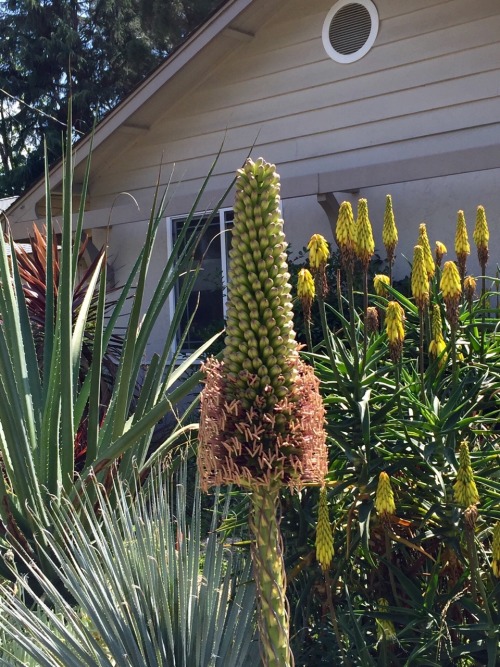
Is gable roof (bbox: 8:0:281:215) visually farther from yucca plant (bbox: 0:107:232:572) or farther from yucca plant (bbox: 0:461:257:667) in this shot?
yucca plant (bbox: 0:461:257:667)

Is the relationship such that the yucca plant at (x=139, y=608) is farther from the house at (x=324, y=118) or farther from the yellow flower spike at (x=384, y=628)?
the house at (x=324, y=118)

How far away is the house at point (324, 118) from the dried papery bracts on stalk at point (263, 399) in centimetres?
495

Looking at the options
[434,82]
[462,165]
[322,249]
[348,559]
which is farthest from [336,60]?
[348,559]

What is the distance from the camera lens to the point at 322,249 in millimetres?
3154

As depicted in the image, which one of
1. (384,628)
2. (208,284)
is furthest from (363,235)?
(208,284)

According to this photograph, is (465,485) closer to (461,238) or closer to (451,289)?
(451,289)

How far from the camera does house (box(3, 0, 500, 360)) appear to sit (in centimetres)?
727

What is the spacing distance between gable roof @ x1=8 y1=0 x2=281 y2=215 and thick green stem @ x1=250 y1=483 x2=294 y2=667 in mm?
7242

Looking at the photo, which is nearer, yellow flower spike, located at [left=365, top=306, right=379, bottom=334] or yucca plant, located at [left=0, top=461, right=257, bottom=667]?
yucca plant, located at [left=0, top=461, right=257, bottom=667]

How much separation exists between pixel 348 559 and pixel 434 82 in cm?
579

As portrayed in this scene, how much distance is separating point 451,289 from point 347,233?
47 centimetres

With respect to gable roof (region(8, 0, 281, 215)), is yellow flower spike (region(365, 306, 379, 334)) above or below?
below

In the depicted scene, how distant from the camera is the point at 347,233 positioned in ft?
10.3

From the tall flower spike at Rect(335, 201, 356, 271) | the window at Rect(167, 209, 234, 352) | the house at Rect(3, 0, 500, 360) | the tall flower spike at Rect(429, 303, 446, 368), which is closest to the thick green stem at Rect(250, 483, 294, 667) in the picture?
the tall flower spike at Rect(335, 201, 356, 271)
